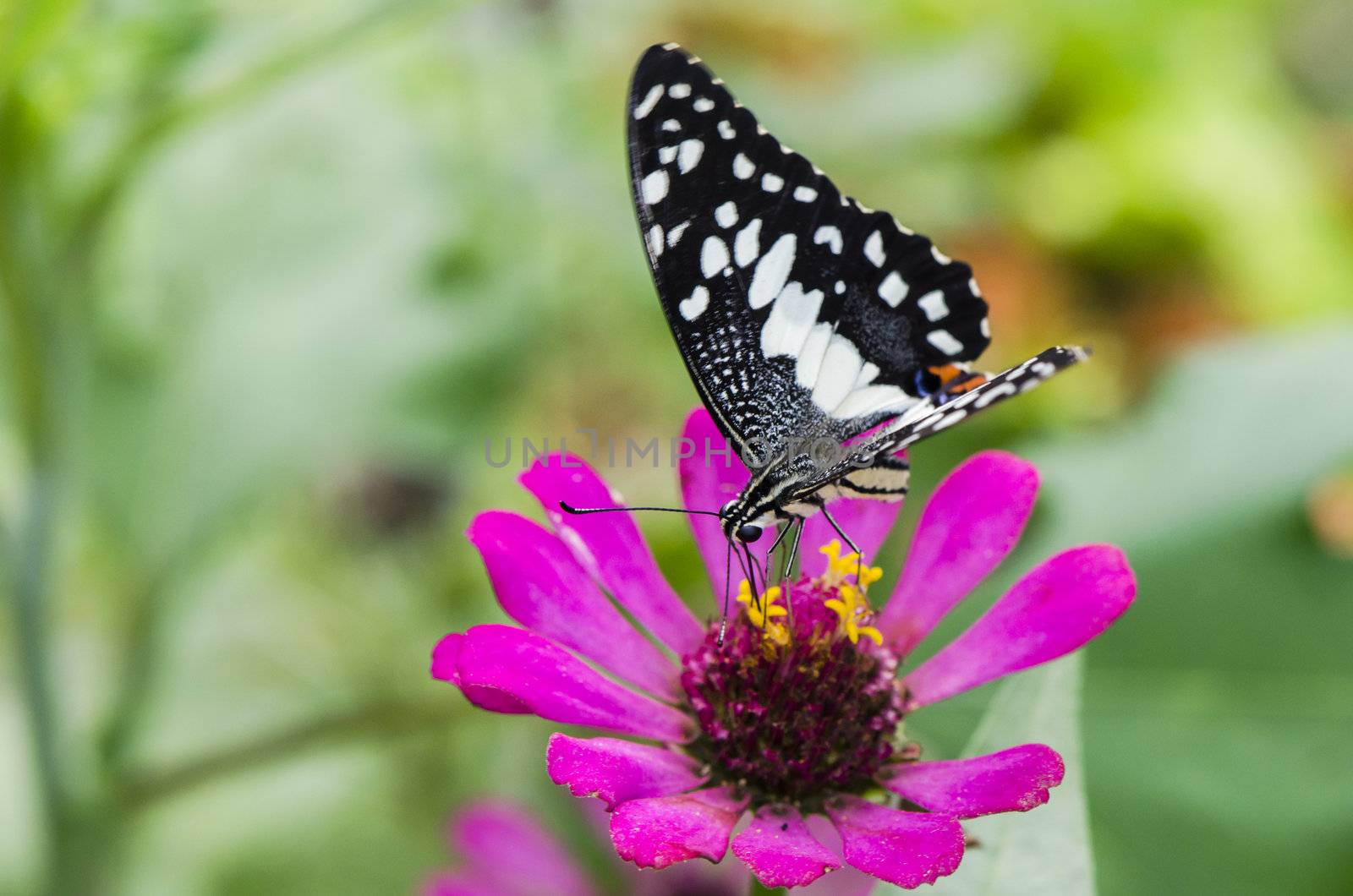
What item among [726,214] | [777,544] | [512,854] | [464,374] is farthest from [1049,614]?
[464,374]

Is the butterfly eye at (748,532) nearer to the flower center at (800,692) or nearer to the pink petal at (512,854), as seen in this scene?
the flower center at (800,692)

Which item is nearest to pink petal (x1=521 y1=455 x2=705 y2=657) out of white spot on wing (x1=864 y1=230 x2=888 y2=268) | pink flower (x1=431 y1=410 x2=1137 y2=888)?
pink flower (x1=431 y1=410 x2=1137 y2=888)

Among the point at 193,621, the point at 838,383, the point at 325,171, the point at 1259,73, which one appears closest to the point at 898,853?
the point at 838,383

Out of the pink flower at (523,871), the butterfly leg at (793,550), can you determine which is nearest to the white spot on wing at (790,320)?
the butterfly leg at (793,550)

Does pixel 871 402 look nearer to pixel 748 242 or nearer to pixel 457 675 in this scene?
pixel 748 242

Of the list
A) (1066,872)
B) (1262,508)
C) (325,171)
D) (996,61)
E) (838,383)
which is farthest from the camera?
(996,61)

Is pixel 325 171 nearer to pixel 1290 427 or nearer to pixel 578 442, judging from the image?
pixel 578 442

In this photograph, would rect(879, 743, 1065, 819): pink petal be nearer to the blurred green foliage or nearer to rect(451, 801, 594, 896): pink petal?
the blurred green foliage

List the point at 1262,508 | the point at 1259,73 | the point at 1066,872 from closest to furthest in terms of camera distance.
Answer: the point at 1066,872 → the point at 1262,508 → the point at 1259,73
